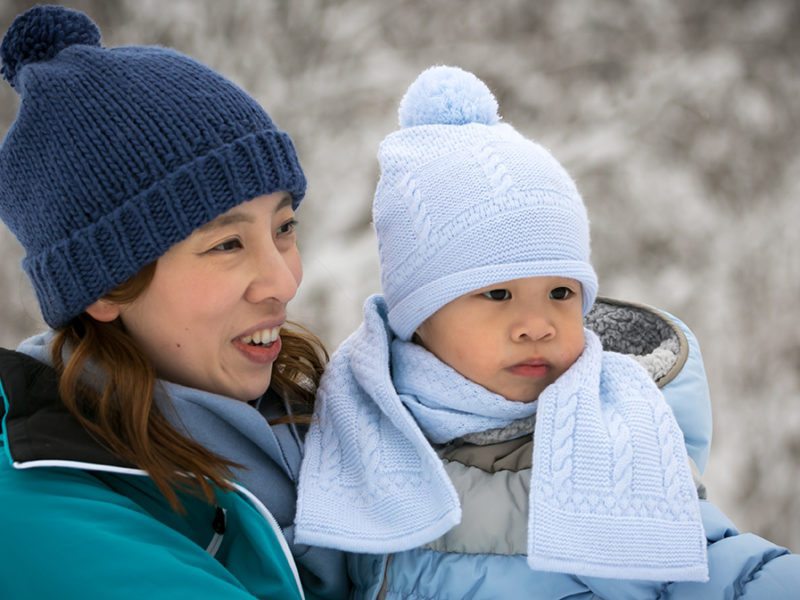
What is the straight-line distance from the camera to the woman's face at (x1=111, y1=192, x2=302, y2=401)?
1.23 metres

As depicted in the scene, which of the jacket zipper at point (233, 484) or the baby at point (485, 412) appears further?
the baby at point (485, 412)

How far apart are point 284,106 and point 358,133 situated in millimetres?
231

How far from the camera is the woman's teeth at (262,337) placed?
1.31 m

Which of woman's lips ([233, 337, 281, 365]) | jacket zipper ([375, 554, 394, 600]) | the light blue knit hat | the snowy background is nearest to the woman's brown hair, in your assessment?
woman's lips ([233, 337, 281, 365])

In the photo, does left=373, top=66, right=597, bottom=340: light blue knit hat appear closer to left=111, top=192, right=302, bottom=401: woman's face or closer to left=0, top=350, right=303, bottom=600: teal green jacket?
left=111, top=192, right=302, bottom=401: woman's face

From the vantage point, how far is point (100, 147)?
1.17 m

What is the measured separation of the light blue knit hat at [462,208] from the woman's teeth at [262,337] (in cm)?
20

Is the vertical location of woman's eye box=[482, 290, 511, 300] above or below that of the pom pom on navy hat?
below

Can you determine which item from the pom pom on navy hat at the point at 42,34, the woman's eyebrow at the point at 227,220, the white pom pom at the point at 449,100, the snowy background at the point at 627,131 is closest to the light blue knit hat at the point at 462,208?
the white pom pom at the point at 449,100

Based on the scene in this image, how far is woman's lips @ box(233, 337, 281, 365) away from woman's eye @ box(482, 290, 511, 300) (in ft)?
1.07

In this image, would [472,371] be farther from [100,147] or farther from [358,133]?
[358,133]

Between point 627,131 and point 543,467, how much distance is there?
1.63m

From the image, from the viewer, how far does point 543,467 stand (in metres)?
1.20

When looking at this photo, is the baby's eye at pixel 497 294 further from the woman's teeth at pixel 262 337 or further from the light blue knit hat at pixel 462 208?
the woman's teeth at pixel 262 337
